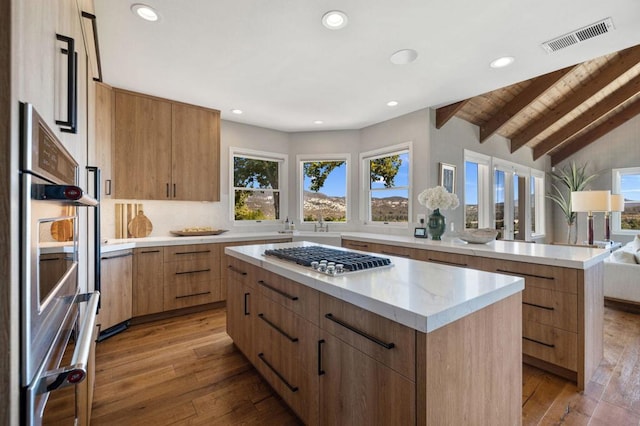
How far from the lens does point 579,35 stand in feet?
7.54

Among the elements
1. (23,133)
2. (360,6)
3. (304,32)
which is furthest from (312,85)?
(23,133)

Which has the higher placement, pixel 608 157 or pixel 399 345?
pixel 608 157

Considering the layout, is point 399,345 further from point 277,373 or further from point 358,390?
point 277,373

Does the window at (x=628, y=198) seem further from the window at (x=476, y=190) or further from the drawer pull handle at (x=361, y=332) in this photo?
the drawer pull handle at (x=361, y=332)

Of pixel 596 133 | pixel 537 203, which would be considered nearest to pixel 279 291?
pixel 537 203

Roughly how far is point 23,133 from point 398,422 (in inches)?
51.2

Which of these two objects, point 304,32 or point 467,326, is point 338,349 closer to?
point 467,326

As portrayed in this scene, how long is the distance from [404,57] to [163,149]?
2.86 meters

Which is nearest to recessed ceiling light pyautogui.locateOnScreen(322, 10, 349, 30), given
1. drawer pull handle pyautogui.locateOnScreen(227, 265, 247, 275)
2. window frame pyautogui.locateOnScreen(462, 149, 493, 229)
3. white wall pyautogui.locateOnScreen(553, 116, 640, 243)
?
drawer pull handle pyautogui.locateOnScreen(227, 265, 247, 275)

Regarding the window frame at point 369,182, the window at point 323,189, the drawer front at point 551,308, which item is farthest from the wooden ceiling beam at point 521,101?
the drawer front at point 551,308

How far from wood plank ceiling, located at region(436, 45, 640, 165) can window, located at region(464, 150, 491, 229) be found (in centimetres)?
43

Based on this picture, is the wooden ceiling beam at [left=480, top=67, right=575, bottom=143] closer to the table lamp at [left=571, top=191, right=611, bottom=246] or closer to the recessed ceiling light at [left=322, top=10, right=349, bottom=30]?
the table lamp at [left=571, top=191, right=611, bottom=246]

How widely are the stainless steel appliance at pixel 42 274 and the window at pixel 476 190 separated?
473cm

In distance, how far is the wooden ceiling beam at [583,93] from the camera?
3758 millimetres
